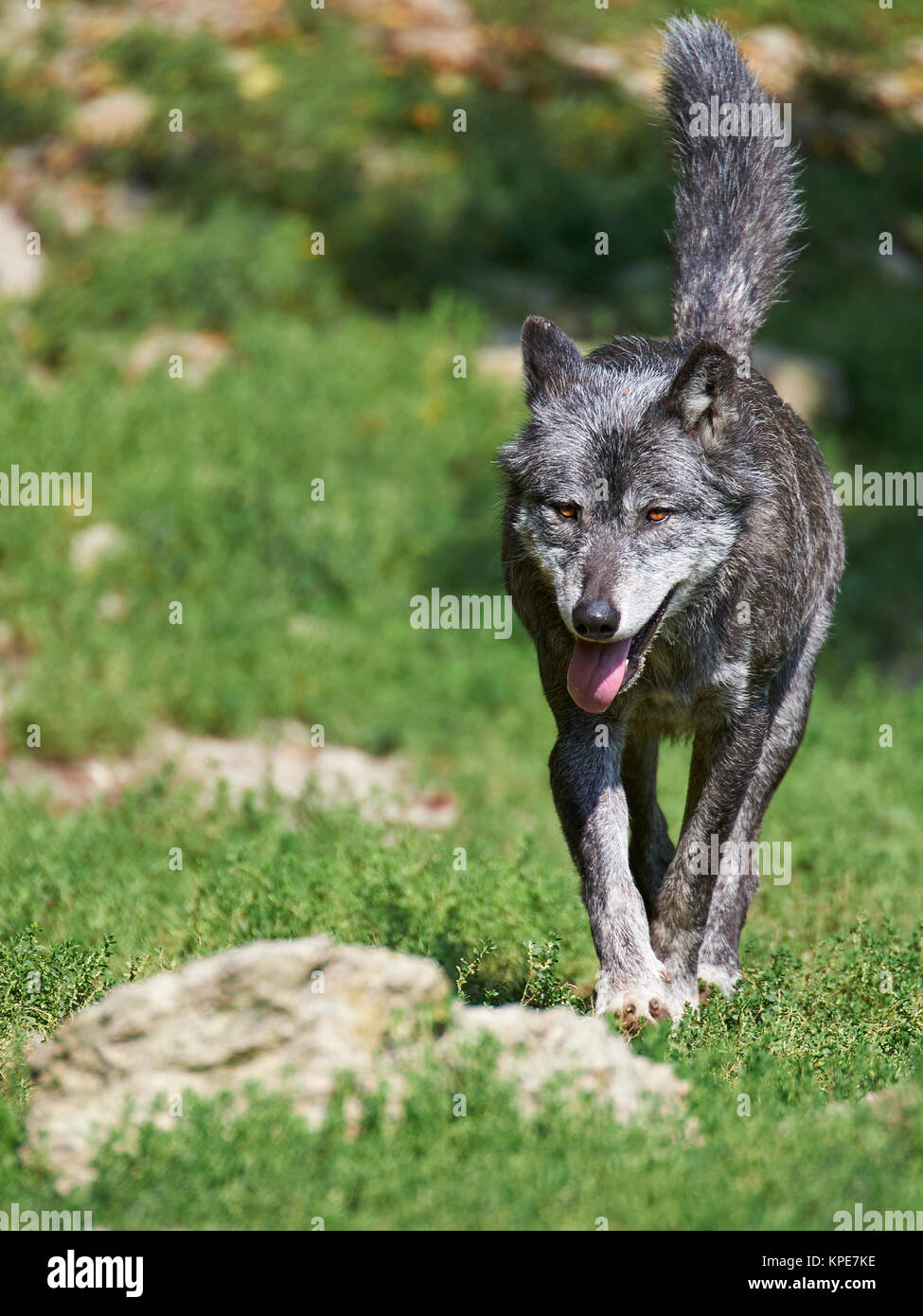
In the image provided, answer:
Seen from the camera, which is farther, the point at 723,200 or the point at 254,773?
the point at 254,773

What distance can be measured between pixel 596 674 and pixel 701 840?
862 mm

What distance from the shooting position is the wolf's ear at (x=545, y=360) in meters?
5.61

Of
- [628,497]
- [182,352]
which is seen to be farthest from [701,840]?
[182,352]

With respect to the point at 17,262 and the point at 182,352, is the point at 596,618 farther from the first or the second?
the point at 17,262

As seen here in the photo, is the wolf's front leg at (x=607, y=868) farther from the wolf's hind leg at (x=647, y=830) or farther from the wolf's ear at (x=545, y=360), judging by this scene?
the wolf's ear at (x=545, y=360)

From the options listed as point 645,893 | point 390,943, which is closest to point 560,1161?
point 390,943

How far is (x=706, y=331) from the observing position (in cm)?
636

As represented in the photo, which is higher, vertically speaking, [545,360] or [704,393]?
[545,360]

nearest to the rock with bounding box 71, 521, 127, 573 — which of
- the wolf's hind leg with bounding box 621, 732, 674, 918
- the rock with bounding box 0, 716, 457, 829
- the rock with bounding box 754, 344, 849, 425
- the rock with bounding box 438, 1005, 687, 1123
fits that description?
the rock with bounding box 0, 716, 457, 829

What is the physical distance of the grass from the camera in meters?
3.99

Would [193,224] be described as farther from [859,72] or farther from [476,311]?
[859,72]

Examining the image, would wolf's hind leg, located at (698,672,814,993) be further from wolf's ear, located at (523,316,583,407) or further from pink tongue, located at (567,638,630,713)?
wolf's ear, located at (523,316,583,407)

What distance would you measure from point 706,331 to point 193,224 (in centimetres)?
772

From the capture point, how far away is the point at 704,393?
5.31 metres
